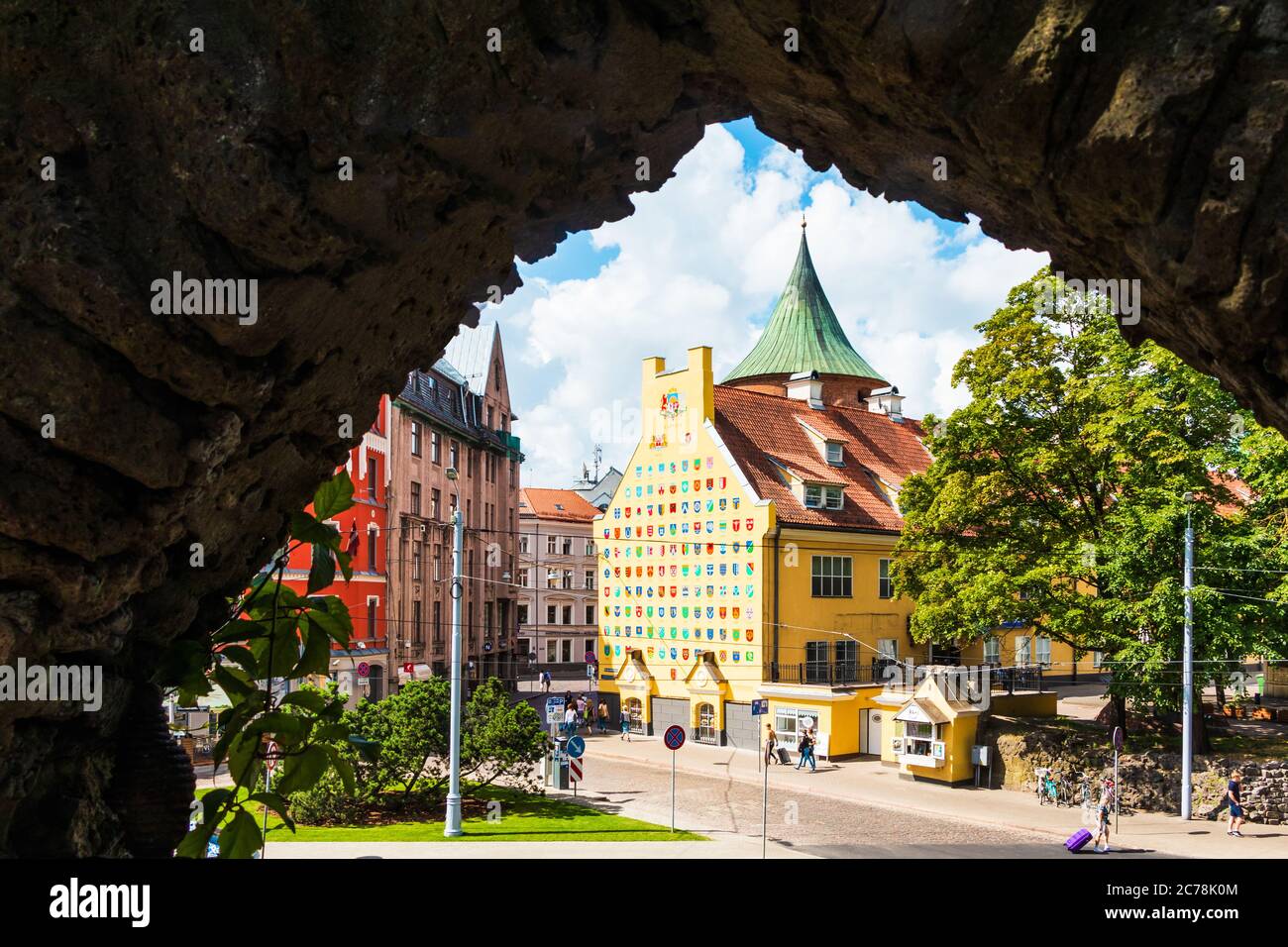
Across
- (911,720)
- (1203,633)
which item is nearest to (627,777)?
(911,720)

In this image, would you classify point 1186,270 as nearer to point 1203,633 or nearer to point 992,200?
point 992,200

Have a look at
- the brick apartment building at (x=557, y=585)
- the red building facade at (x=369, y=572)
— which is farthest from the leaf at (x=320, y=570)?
the brick apartment building at (x=557, y=585)

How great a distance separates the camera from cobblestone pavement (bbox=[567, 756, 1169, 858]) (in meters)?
19.7

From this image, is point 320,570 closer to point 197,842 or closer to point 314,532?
point 314,532

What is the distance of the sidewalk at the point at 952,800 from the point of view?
2064cm

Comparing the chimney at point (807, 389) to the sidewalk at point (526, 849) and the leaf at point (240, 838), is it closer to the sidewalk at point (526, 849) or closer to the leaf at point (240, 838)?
the sidewalk at point (526, 849)

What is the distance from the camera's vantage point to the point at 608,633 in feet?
125

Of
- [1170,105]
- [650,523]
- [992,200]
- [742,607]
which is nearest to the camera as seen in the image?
[1170,105]

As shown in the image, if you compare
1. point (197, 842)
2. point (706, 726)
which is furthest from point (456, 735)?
point (197, 842)

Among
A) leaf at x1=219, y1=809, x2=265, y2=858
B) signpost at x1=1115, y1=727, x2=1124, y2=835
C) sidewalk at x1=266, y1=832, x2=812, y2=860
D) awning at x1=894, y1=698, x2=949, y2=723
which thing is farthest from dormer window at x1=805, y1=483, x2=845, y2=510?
leaf at x1=219, y1=809, x2=265, y2=858

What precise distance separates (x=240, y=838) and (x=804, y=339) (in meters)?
45.0

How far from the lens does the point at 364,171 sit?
13.6 feet
